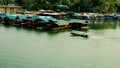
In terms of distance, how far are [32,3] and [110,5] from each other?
769 centimetres

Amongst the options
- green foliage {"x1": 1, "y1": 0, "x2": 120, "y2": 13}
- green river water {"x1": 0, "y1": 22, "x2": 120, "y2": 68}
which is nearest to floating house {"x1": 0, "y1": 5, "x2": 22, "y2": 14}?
green foliage {"x1": 1, "y1": 0, "x2": 120, "y2": 13}

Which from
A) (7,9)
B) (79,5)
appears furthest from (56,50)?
(79,5)

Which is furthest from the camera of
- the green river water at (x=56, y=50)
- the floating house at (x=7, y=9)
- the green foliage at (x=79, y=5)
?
the green foliage at (x=79, y=5)

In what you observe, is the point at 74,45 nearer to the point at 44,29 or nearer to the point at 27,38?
the point at 27,38

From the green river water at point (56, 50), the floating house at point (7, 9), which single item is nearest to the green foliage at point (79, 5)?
the floating house at point (7, 9)

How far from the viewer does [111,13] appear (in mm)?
33750

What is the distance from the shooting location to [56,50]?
13742mm

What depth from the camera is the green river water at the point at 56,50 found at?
455 inches

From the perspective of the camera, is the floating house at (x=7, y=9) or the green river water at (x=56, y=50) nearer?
the green river water at (x=56, y=50)

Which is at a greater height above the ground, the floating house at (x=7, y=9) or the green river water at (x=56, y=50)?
the floating house at (x=7, y=9)

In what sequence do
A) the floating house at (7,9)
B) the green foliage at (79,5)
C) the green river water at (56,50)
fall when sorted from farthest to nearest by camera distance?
the green foliage at (79,5)
the floating house at (7,9)
the green river water at (56,50)

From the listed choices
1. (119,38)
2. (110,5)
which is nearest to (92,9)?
(110,5)

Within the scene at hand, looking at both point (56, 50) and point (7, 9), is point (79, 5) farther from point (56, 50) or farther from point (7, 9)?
point (56, 50)

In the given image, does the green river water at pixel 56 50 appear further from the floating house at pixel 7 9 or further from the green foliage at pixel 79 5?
the green foliage at pixel 79 5
